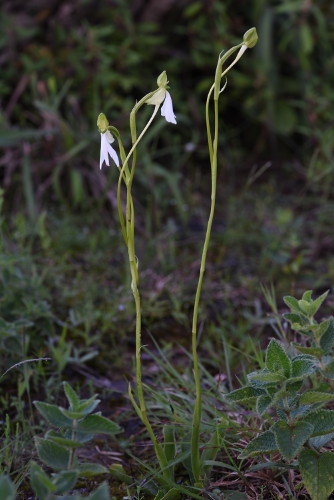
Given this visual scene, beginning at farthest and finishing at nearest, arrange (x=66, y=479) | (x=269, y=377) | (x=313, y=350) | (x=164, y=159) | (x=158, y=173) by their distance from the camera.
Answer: (x=164, y=159) < (x=158, y=173) < (x=313, y=350) < (x=269, y=377) < (x=66, y=479)

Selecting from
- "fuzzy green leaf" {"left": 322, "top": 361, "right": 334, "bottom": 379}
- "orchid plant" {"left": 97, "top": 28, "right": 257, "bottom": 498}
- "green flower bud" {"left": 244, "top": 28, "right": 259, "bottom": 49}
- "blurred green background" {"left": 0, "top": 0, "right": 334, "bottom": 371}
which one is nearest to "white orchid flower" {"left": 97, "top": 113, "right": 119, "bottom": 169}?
"orchid plant" {"left": 97, "top": 28, "right": 257, "bottom": 498}

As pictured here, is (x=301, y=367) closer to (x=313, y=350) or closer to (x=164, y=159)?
(x=313, y=350)

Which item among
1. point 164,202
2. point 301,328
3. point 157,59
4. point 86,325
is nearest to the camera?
point 301,328

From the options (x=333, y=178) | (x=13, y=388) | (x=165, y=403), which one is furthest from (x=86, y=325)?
(x=333, y=178)

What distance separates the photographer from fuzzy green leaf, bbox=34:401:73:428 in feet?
3.71

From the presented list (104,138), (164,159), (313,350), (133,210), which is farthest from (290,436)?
(164,159)

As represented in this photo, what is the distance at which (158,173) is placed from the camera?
3.10 metres

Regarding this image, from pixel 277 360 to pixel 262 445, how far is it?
0.18 m

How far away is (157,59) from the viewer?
11.8 feet

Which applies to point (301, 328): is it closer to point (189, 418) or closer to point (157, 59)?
point (189, 418)

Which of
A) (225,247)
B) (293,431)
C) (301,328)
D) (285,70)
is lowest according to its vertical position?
(225,247)

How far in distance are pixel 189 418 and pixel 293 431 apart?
1.36 feet

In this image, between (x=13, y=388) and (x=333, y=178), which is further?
(x=333, y=178)

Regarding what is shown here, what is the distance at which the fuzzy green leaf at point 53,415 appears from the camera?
3.71 ft
